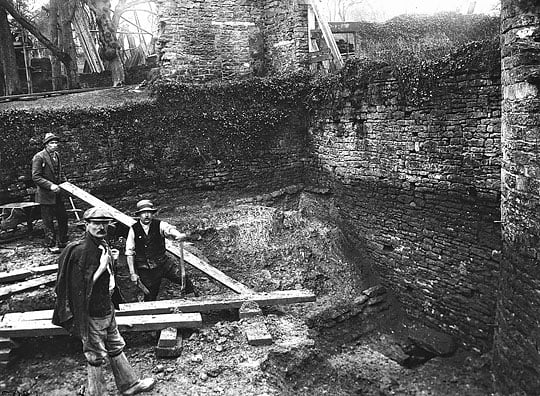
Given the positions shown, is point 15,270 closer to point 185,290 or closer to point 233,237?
point 185,290

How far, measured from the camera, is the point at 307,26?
10023mm

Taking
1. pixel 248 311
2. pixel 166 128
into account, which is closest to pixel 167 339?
pixel 248 311

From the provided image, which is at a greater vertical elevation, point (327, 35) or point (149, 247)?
point (327, 35)

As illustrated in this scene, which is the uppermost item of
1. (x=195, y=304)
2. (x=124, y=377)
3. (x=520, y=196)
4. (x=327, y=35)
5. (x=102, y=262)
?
(x=327, y=35)

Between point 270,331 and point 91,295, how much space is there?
7.86 feet

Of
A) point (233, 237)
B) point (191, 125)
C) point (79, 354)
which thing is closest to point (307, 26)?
point (191, 125)

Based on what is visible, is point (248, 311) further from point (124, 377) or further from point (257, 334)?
point (124, 377)

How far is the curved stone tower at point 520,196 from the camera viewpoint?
4695mm

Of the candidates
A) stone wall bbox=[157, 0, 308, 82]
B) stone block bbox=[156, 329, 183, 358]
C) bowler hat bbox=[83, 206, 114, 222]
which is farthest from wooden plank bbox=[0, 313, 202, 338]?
stone wall bbox=[157, 0, 308, 82]

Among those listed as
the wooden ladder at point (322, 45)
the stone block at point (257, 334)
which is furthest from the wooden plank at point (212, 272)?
the wooden ladder at point (322, 45)

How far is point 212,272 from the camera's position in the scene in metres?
6.74

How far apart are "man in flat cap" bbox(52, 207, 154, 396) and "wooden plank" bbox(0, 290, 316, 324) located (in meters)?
1.27

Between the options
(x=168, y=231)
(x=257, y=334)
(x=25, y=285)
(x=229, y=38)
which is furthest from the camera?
(x=229, y=38)

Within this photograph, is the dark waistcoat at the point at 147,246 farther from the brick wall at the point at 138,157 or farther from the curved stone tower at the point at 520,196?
the curved stone tower at the point at 520,196
